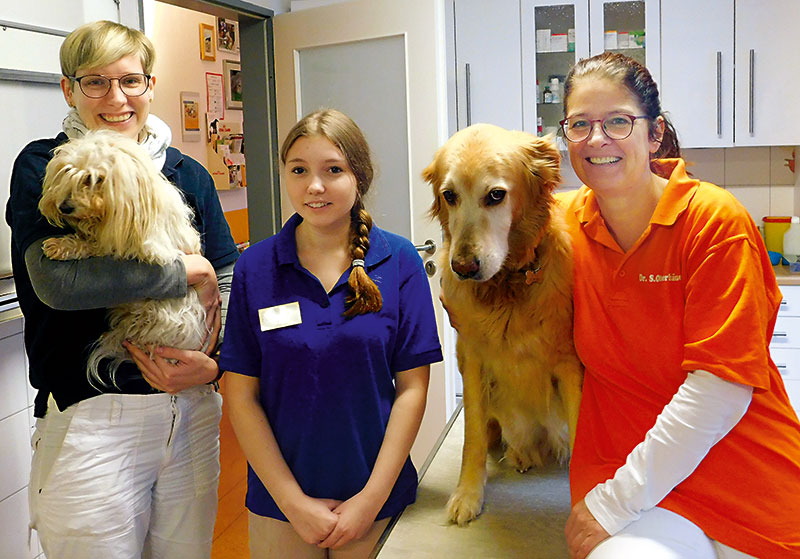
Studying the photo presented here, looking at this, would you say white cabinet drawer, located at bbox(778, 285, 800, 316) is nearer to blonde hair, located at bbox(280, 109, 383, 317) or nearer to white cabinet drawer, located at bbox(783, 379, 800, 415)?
white cabinet drawer, located at bbox(783, 379, 800, 415)

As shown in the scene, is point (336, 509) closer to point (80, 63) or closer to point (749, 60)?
point (80, 63)

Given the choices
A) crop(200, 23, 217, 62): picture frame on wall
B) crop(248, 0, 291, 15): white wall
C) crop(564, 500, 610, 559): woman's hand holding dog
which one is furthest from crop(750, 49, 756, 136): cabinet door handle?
crop(200, 23, 217, 62): picture frame on wall

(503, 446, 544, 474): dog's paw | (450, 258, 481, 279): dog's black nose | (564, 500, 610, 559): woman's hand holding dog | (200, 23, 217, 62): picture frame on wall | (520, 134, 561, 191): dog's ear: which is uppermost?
(200, 23, 217, 62): picture frame on wall

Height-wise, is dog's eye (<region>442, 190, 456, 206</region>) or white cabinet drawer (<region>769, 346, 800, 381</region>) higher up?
dog's eye (<region>442, 190, 456, 206</region>)

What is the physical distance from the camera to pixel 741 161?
4.05m

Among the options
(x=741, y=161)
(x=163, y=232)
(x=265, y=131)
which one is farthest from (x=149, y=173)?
(x=741, y=161)

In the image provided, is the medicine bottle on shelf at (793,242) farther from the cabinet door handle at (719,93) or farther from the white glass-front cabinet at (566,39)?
the white glass-front cabinet at (566,39)

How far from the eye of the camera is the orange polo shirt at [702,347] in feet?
3.84

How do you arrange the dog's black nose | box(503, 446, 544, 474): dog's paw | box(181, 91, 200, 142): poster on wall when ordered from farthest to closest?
box(181, 91, 200, 142): poster on wall
box(503, 446, 544, 474): dog's paw
the dog's black nose

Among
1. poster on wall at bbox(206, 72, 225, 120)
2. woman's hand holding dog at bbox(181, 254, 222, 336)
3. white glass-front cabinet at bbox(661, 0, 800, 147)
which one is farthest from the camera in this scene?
poster on wall at bbox(206, 72, 225, 120)

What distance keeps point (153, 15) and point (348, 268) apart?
4.21 metres

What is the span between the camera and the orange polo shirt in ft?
3.84

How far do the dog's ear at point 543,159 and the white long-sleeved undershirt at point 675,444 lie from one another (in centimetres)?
50

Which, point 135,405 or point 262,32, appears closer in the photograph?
point 135,405
